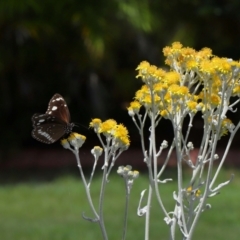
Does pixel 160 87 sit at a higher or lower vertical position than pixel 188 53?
lower

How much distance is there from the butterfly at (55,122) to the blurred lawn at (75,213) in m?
5.03

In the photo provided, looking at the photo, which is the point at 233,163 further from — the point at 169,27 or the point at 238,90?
the point at 238,90

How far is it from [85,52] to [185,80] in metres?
11.5

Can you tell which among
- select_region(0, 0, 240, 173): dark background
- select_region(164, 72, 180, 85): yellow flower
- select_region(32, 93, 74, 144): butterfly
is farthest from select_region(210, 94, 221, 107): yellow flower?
select_region(0, 0, 240, 173): dark background

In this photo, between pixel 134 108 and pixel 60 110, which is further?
pixel 60 110

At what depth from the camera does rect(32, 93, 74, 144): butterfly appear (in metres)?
2.15

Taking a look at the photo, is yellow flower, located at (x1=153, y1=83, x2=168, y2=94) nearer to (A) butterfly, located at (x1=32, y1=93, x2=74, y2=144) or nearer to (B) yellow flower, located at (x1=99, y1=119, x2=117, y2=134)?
(B) yellow flower, located at (x1=99, y1=119, x2=117, y2=134)

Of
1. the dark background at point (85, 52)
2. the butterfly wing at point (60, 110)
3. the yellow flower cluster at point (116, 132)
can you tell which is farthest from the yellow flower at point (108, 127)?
the dark background at point (85, 52)

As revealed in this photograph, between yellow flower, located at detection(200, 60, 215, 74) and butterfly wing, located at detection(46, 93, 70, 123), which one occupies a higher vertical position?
yellow flower, located at detection(200, 60, 215, 74)

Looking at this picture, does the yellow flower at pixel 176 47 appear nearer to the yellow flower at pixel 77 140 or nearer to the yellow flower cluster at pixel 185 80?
the yellow flower cluster at pixel 185 80

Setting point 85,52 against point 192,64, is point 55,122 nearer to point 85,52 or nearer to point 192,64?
point 192,64

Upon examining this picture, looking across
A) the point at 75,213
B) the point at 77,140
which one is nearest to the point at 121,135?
the point at 77,140

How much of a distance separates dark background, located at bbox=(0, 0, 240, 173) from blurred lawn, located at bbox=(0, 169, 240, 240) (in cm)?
269

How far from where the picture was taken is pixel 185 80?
1938 millimetres
